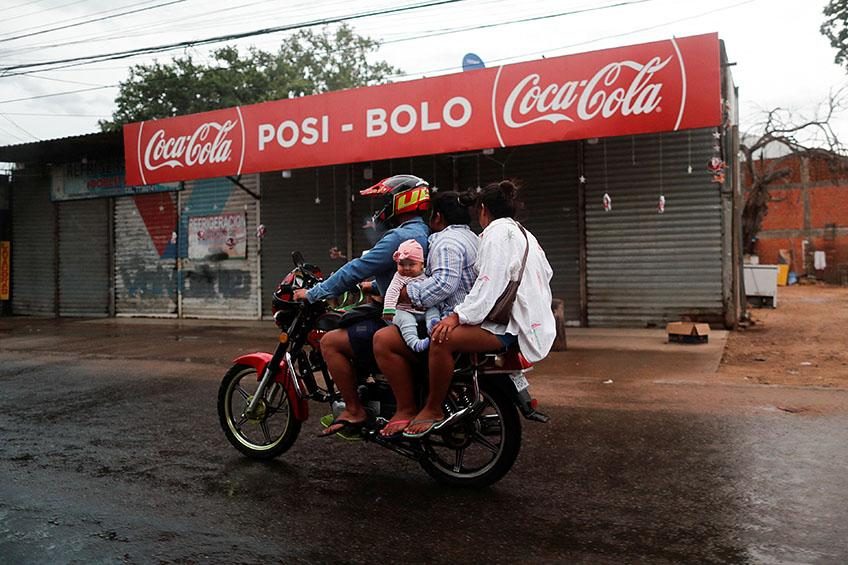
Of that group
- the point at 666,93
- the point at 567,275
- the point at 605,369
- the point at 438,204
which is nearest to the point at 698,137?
the point at 666,93

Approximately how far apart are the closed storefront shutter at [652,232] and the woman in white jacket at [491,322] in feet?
28.3

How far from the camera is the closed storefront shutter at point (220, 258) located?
16141 millimetres

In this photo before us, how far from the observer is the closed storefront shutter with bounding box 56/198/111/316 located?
18.4 metres

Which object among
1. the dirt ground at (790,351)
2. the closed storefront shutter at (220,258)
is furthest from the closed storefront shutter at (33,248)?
the dirt ground at (790,351)

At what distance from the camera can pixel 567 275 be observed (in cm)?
1295

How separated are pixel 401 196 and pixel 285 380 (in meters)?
1.48

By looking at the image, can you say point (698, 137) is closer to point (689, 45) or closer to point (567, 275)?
point (689, 45)

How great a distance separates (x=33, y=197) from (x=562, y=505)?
64.9ft

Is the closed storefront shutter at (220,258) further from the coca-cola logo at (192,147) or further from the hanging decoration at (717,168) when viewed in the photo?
the hanging decoration at (717,168)

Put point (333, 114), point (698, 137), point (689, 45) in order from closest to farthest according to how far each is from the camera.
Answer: point (689, 45)
point (698, 137)
point (333, 114)

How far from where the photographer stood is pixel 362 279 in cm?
435

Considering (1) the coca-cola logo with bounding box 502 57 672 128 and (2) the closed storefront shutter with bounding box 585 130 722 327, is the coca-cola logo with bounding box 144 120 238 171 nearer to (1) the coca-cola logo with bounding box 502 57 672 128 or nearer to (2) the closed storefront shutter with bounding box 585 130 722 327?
(1) the coca-cola logo with bounding box 502 57 672 128

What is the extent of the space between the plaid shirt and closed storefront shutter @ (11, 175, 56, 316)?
710 inches

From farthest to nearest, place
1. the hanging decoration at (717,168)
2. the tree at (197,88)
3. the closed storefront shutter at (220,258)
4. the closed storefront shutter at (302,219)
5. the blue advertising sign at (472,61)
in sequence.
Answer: the tree at (197,88) < the closed storefront shutter at (220,258) < the closed storefront shutter at (302,219) < the blue advertising sign at (472,61) < the hanging decoration at (717,168)
